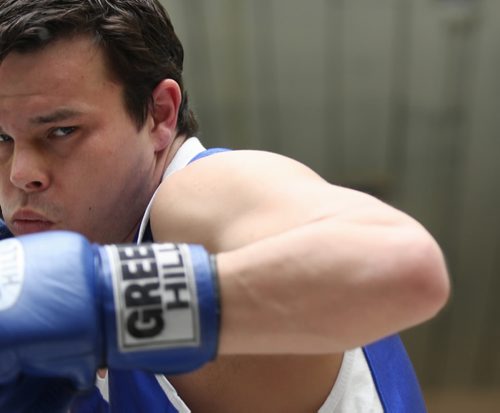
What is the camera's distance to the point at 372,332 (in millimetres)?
862

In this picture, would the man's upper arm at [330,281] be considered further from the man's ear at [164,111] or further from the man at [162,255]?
the man's ear at [164,111]

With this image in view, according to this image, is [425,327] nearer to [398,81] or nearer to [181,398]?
[398,81]

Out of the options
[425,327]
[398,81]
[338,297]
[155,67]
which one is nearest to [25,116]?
[155,67]

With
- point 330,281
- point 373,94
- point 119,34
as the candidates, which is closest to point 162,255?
point 330,281

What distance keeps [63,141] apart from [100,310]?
440mm

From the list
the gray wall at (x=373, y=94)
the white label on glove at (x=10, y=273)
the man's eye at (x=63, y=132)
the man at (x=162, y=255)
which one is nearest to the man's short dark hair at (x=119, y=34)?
the man at (x=162, y=255)

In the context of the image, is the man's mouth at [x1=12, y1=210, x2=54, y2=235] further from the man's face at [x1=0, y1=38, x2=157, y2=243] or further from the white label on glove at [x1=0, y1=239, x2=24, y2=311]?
the white label on glove at [x1=0, y1=239, x2=24, y2=311]

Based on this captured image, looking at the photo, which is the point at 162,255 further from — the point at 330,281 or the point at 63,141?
the point at 63,141

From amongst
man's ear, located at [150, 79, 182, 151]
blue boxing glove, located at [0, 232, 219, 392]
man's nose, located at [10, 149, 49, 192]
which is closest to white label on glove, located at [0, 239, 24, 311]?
blue boxing glove, located at [0, 232, 219, 392]

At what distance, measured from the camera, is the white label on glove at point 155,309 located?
81cm

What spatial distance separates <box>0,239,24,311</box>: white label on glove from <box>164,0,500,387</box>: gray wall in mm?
2070

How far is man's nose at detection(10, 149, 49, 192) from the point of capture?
3.85ft

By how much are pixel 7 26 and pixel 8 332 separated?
21.7 inches

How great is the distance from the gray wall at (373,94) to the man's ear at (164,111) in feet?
4.96
